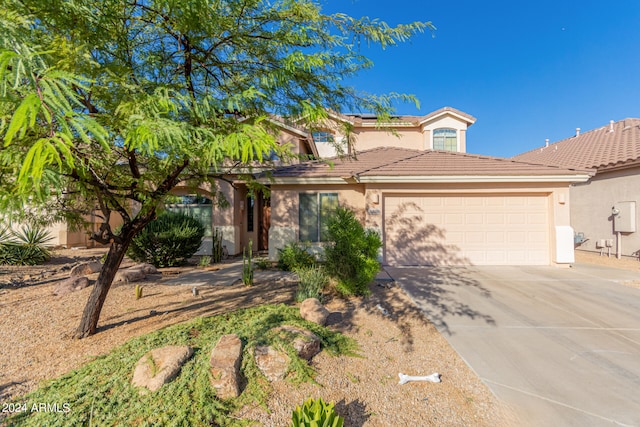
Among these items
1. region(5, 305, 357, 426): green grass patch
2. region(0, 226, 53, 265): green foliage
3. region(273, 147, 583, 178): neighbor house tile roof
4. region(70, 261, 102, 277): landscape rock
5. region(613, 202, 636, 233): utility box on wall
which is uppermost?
region(273, 147, 583, 178): neighbor house tile roof

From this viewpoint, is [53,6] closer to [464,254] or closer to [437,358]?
[437,358]

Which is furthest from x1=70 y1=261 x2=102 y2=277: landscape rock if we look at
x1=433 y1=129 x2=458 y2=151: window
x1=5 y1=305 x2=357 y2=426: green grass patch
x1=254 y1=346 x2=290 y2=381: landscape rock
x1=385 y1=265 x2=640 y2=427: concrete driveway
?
x1=433 y1=129 x2=458 y2=151: window

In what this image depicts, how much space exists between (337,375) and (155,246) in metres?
8.49

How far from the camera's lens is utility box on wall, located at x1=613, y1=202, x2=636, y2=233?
35.0ft

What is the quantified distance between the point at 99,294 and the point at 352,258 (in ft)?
14.5

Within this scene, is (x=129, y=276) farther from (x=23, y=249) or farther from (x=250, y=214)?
(x=250, y=214)

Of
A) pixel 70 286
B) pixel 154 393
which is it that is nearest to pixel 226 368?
pixel 154 393

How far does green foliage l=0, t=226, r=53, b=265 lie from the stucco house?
8.01 meters

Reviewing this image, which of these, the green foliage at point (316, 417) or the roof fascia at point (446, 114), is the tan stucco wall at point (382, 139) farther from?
the green foliage at point (316, 417)

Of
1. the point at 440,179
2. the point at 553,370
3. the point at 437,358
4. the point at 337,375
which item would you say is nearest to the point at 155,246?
the point at 337,375

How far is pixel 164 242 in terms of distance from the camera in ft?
31.1

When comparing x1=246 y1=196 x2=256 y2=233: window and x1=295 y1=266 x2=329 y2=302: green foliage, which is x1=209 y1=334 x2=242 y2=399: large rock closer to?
x1=295 y1=266 x2=329 y2=302: green foliage

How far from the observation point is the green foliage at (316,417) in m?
2.21

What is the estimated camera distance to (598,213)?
40.1 ft
